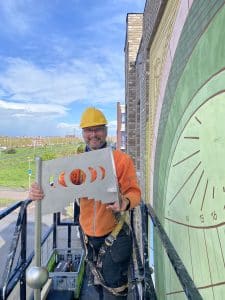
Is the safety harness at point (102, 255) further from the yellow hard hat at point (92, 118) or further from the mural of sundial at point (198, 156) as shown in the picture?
the yellow hard hat at point (92, 118)

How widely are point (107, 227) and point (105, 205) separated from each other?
0.56 feet

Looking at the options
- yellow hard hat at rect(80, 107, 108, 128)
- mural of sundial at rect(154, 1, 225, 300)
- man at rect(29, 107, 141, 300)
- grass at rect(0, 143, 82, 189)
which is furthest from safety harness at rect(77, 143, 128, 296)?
grass at rect(0, 143, 82, 189)

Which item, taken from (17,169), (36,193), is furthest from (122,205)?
(17,169)

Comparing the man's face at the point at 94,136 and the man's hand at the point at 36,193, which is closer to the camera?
the man's hand at the point at 36,193

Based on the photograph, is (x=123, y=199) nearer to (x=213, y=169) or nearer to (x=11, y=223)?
(x=213, y=169)

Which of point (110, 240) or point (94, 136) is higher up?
point (94, 136)

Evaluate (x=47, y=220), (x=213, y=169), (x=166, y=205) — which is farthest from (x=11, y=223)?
(x=213, y=169)

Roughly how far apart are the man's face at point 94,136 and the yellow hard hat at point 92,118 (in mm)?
38

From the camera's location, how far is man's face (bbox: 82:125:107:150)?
2531mm

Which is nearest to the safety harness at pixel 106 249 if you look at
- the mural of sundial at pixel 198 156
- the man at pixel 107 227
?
the man at pixel 107 227

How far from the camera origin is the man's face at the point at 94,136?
253cm

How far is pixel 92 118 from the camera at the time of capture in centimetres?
249

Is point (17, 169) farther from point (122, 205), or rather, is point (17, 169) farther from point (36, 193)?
point (36, 193)

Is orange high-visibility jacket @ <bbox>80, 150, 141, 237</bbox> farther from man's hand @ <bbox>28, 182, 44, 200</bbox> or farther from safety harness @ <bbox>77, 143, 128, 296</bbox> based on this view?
man's hand @ <bbox>28, 182, 44, 200</bbox>
